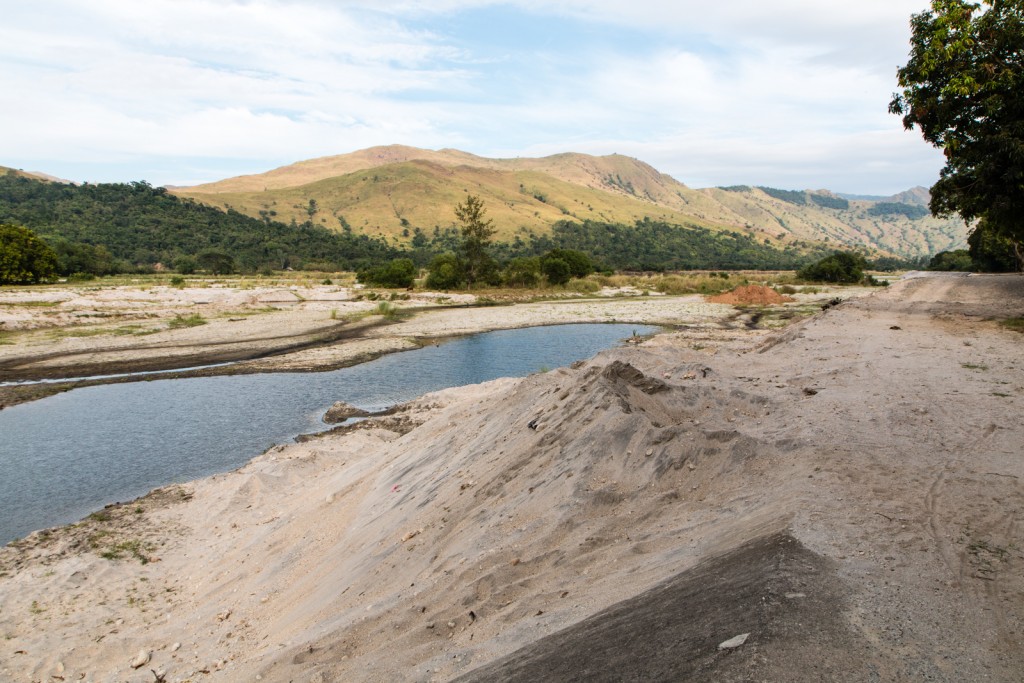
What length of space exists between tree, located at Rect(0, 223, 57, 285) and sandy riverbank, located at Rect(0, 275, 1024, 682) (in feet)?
179

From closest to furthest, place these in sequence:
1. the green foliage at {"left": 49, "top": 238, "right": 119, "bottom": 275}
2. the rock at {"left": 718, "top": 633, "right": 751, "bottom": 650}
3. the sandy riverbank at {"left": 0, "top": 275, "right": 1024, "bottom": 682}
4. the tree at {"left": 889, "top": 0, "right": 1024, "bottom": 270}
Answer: the rock at {"left": 718, "top": 633, "right": 751, "bottom": 650}
the sandy riverbank at {"left": 0, "top": 275, "right": 1024, "bottom": 682}
the tree at {"left": 889, "top": 0, "right": 1024, "bottom": 270}
the green foliage at {"left": 49, "top": 238, "right": 119, "bottom": 275}

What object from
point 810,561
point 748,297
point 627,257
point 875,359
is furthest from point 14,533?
point 627,257

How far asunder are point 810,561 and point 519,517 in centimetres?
303

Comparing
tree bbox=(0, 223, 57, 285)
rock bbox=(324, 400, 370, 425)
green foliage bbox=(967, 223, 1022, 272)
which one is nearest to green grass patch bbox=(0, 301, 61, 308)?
tree bbox=(0, 223, 57, 285)

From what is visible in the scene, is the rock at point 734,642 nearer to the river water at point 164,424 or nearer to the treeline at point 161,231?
the river water at point 164,424

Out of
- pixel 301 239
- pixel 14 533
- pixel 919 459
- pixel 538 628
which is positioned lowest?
pixel 14 533

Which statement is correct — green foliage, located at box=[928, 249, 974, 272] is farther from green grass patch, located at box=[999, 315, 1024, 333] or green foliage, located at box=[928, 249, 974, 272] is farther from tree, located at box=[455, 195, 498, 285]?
green grass patch, located at box=[999, 315, 1024, 333]

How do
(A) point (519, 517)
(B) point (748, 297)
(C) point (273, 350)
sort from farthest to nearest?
(B) point (748, 297), (C) point (273, 350), (A) point (519, 517)

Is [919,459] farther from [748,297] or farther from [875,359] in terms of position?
[748,297]

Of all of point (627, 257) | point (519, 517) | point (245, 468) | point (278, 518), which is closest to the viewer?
point (519, 517)

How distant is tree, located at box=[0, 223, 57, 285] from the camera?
52094 millimetres

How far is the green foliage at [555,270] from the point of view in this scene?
68000 millimetres

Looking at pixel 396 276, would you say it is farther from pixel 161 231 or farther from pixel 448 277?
pixel 161 231

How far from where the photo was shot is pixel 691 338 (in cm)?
3164
